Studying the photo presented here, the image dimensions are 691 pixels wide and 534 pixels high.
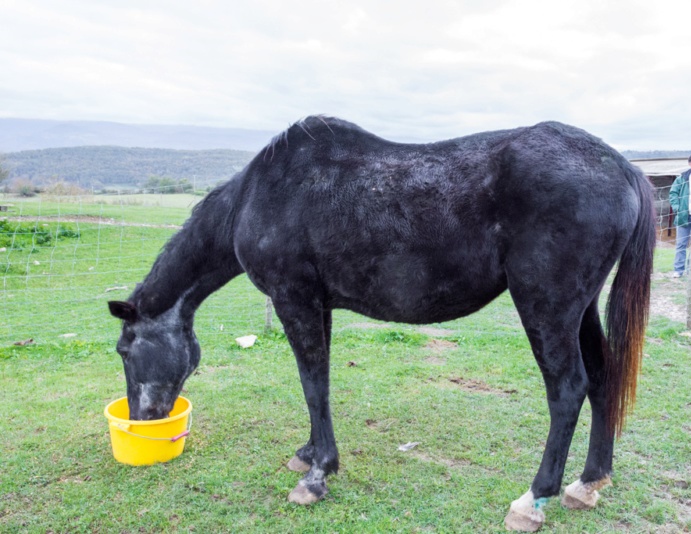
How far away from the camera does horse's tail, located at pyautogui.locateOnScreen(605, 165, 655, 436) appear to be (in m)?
2.78

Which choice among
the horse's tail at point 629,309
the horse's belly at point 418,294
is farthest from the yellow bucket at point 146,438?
the horse's tail at point 629,309

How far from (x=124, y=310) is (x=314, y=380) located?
4.57ft

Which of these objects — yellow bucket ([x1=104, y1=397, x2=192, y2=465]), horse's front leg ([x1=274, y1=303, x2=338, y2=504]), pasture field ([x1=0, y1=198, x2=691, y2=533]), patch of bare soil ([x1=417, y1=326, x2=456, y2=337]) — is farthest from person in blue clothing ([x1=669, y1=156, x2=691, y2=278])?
yellow bucket ([x1=104, y1=397, x2=192, y2=465])

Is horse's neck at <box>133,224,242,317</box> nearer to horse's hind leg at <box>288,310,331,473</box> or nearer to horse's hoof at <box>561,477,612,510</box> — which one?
horse's hind leg at <box>288,310,331,473</box>

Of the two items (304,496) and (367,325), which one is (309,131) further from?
(367,325)

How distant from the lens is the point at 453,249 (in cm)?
277

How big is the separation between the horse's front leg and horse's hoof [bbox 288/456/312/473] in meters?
0.07

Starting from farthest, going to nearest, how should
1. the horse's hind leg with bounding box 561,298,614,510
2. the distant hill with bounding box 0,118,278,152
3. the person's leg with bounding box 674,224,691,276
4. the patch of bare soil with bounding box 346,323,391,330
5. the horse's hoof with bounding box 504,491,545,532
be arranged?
the distant hill with bounding box 0,118,278,152 → the person's leg with bounding box 674,224,691,276 → the patch of bare soil with bounding box 346,323,391,330 → the horse's hind leg with bounding box 561,298,614,510 → the horse's hoof with bounding box 504,491,545,532

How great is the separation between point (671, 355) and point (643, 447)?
233cm

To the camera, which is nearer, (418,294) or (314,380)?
(418,294)

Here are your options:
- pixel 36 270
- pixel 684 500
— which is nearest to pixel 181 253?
pixel 684 500

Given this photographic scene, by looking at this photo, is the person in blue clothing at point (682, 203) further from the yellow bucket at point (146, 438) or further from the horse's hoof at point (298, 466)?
the yellow bucket at point (146, 438)

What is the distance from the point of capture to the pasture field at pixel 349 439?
2902mm

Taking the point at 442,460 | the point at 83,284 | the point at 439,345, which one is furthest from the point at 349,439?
the point at 83,284
